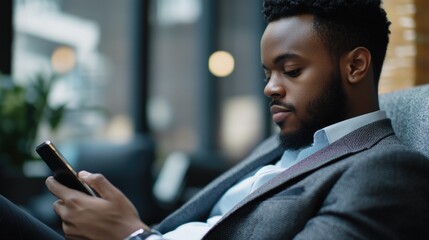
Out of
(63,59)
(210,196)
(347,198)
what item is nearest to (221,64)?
(63,59)

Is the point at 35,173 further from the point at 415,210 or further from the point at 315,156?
the point at 415,210

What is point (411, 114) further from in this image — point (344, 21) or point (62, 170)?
point (62, 170)

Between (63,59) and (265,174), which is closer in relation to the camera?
(265,174)

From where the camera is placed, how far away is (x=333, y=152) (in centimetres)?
134

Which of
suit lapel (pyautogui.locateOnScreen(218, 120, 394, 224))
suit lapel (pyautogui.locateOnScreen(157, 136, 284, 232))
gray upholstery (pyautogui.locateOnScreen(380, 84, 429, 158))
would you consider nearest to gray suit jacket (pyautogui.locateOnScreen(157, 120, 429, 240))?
suit lapel (pyautogui.locateOnScreen(218, 120, 394, 224))

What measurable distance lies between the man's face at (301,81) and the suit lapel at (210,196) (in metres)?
0.32

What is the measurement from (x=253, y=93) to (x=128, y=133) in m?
1.71

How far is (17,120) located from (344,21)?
2797mm

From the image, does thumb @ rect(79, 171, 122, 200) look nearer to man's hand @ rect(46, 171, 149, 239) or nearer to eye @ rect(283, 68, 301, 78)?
man's hand @ rect(46, 171, 149, 239)

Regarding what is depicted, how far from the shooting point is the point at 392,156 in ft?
3.90

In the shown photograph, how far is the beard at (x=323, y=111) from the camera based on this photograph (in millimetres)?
1402

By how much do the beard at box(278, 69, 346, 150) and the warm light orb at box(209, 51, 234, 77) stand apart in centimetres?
472

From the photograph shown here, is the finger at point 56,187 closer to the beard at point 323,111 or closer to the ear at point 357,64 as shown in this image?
the beard at point 323,111

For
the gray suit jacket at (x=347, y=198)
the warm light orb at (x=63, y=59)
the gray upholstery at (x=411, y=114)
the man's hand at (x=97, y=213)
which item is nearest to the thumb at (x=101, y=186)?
the man's hand at (x=97, y=213)
